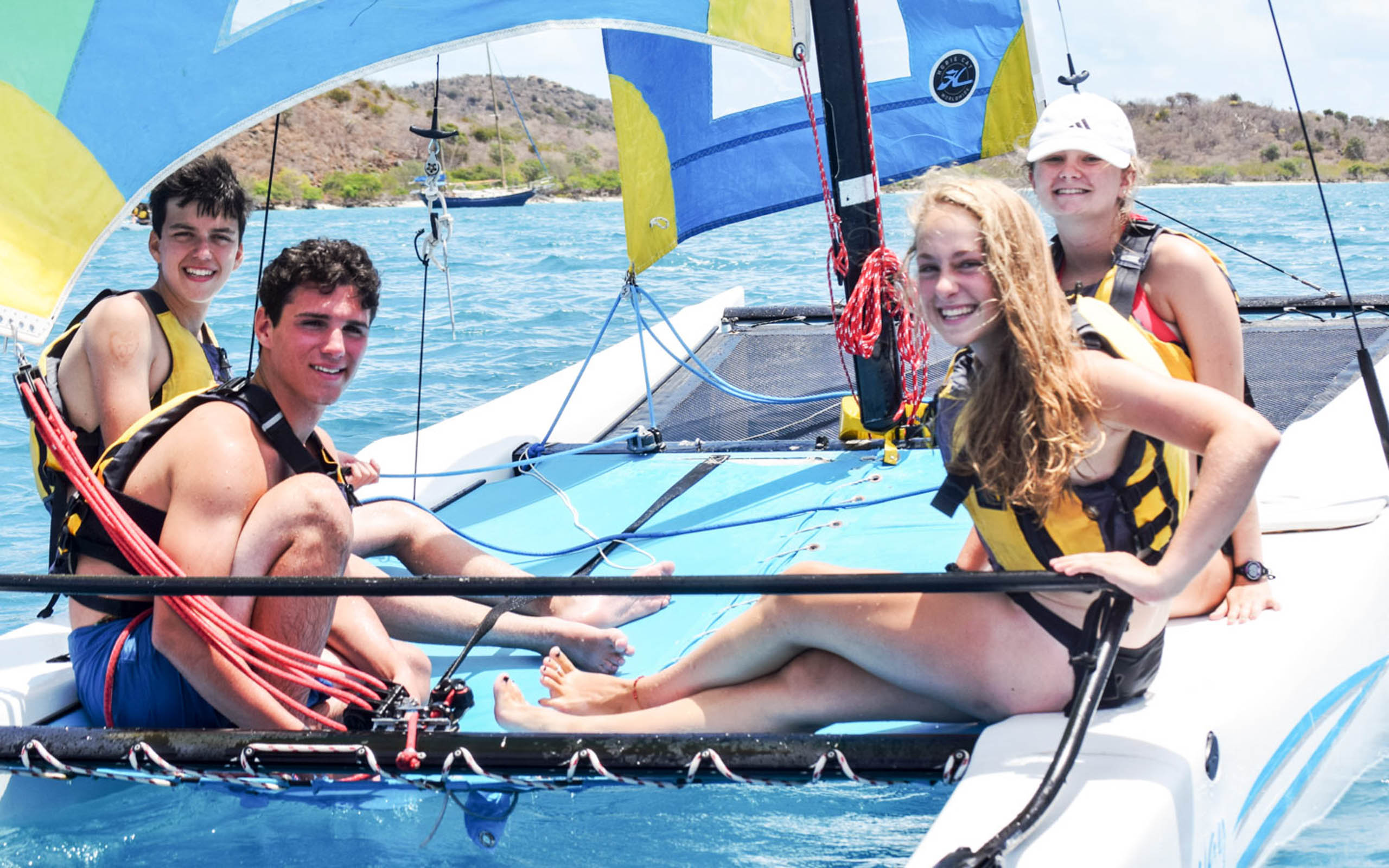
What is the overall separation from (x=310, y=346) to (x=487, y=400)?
17.5 ft

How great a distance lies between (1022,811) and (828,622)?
1.52ft

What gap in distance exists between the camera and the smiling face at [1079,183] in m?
2.17

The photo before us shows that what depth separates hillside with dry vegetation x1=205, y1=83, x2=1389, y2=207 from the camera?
37531 mm

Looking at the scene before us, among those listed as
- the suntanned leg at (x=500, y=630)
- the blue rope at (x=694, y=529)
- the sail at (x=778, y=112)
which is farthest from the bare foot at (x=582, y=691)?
the sail at (x=778, y=112)

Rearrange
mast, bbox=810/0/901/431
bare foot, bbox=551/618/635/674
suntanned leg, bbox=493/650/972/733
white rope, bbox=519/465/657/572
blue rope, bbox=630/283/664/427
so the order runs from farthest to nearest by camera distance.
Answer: blue rope, bbox=630/283/664/427, mast, bbox=810/0/901/431, white rope, bbox=519/465/657/572, bare foot, bbox=551/618/635/674, suntanned leg, bbox=493/650/972/733

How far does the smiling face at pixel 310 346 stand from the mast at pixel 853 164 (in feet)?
6.92

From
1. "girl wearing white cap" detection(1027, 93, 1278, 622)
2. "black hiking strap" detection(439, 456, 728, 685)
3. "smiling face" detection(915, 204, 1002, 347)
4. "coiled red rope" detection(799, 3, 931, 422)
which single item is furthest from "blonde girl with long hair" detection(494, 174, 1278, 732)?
"coiled red rope" detection(799, 3, 931, 422)

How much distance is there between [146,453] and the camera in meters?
2.04

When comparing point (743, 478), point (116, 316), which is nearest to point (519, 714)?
point (116, 316)

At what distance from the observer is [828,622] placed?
6.18 feet

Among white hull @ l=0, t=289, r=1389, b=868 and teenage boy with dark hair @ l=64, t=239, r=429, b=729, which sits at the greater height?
teenage boy with dark hair @ l=64, t=239, r=429, b=729

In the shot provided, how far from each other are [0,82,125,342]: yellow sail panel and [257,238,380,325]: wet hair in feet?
1.53

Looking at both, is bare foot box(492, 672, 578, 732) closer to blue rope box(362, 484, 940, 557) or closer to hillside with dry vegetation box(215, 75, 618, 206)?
blue rope box(362, 484, 940, 557)

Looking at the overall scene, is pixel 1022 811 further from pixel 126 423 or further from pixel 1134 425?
pixel 126 423
